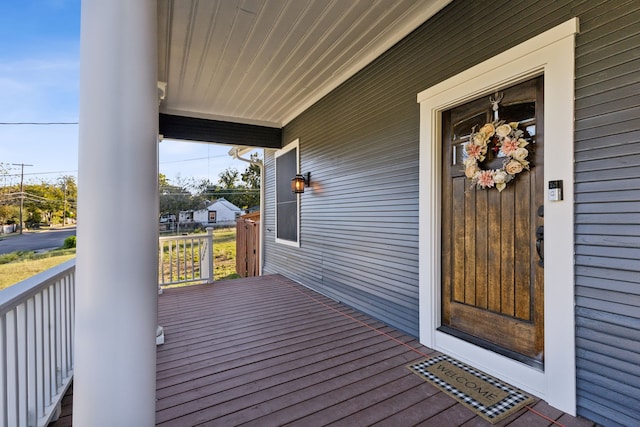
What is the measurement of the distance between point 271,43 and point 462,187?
253 centimetres

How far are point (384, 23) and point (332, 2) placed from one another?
0.60m

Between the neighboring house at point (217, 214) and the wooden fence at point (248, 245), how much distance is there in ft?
19.2

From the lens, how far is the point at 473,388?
80.7 inches

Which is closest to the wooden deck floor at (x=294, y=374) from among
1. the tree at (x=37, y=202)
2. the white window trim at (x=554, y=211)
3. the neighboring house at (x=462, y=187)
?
the white window trim at (x=554, y=211)

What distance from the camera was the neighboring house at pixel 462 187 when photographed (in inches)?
39.3

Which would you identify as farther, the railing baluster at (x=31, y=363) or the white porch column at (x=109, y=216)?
the railing baluster at (x=31, y=363)

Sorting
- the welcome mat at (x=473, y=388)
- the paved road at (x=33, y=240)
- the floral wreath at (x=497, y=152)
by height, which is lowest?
the welcome mat at (x=473, y=388)

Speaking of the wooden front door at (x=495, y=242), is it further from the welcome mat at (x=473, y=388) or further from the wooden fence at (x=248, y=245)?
the wooden fence at (x=248, y=245)

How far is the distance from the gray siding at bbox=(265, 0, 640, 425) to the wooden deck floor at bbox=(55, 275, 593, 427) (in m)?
0.37

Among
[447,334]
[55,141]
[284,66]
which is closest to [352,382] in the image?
[447,334]

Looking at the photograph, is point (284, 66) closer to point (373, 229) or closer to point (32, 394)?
point (373, 229)

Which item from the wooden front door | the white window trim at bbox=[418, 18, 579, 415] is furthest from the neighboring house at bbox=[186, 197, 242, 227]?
the white window trim at bbox=[418, 18, 579, 415]

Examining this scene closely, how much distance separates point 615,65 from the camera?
1.63 meters

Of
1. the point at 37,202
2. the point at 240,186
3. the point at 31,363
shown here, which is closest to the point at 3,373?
the point at 31,363
